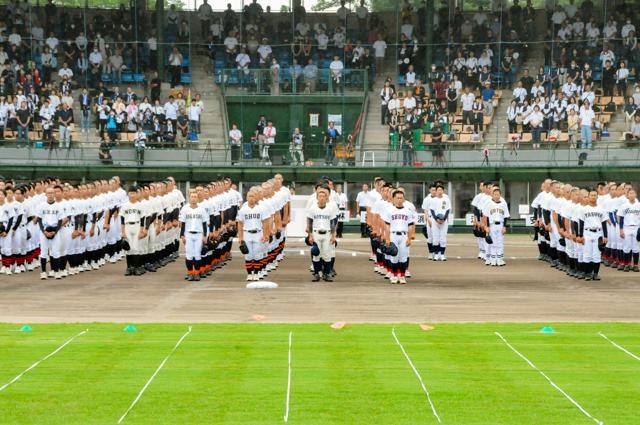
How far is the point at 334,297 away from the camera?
81.7ft

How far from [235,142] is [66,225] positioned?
64.7ft

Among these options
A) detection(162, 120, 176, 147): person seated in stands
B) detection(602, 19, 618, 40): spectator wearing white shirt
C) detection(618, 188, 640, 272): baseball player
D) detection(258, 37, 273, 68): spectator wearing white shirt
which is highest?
detection(602, 19, 618, 40): spectator wearing white shirt

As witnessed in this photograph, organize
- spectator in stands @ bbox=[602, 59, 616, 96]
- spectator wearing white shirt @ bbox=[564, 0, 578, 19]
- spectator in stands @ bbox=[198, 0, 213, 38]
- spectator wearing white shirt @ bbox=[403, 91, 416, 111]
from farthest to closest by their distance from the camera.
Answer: spectator in stands @ bbox=[198, 0, 213, 38] → spectator wearing white shirt @ bbox=[564, 0, 578, 19] → spectator in stands @ bbox=[602, 59, 616, 96] → spectator wearing white shirt @ bbox=[403, 91, 416, 111]

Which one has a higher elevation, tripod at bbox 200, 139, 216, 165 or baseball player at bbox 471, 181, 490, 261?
tripod at bbox 200, 139, 216, 165

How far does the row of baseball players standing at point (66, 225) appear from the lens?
28.3 m

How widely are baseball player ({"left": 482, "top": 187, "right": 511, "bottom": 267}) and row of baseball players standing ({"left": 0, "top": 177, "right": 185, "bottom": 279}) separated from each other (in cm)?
844

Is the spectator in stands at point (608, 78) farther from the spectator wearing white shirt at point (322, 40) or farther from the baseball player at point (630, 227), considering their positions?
the baseball player at point (630, 227)

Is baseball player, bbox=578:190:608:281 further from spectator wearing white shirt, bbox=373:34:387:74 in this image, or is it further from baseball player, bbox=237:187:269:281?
spectator wearing white shirt, bbox=373:34:387:74

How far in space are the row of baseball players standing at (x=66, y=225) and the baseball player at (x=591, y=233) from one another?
1050 centimetres

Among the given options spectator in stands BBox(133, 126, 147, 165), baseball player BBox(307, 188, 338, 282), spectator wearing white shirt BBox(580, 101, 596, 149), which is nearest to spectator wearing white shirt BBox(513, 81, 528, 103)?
spectator wearing white shirt BBox(580, 101, 596, 149)

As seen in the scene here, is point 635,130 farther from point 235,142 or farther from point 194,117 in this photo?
point 194,117

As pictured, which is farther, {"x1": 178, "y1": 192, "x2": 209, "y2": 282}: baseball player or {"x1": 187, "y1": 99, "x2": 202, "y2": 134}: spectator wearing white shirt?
{"x1": 187, "y1": 99, "x2": 202, "y2": 134}: spectator wearing white shirt

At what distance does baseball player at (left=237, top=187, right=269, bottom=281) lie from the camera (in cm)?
2678

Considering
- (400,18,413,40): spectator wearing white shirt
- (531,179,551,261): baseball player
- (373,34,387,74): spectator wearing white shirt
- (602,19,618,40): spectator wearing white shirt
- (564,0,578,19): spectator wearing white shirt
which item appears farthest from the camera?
(400,18,413,40): spectator wearing white shirt
